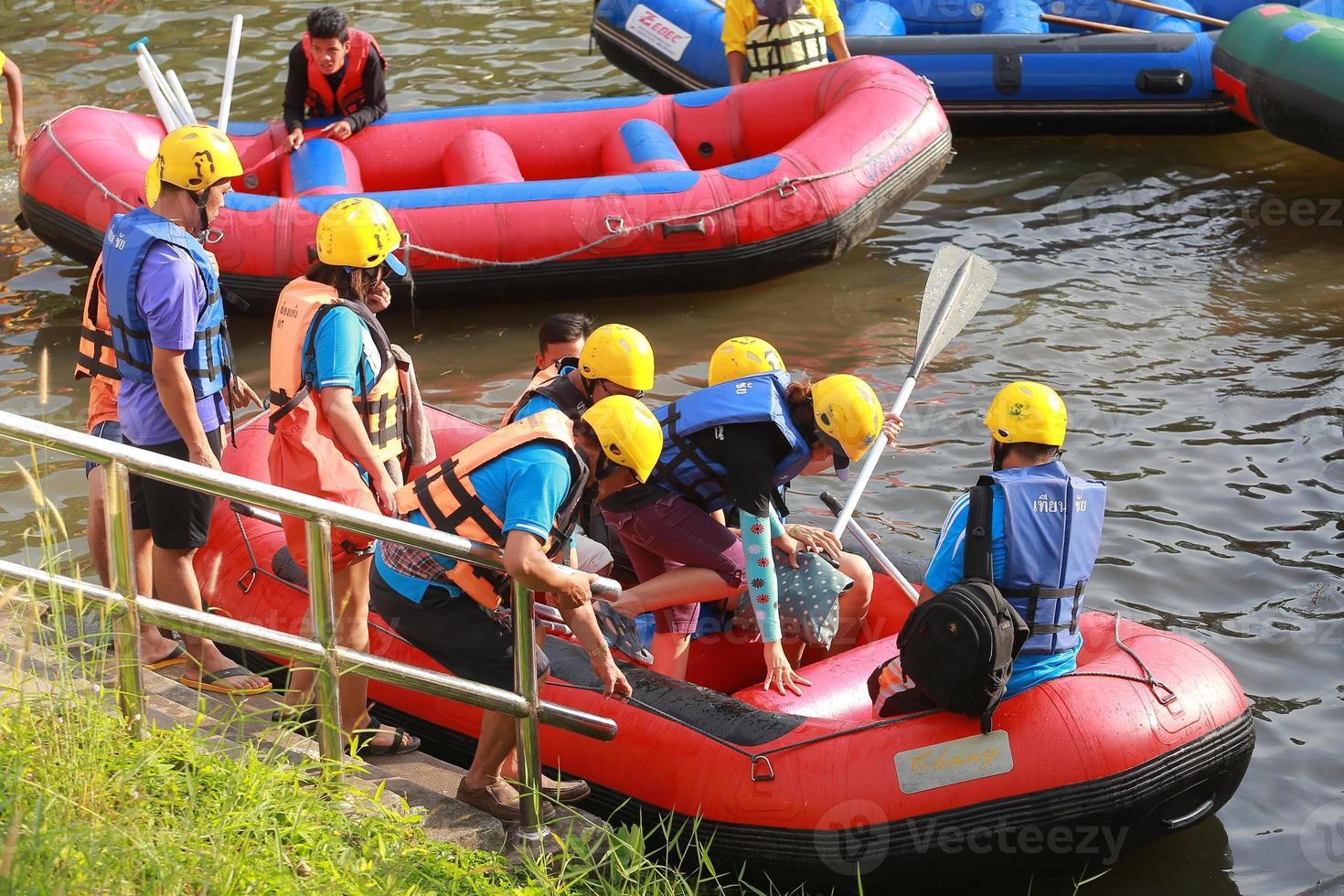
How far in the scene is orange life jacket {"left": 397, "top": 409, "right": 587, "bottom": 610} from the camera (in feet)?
10.9

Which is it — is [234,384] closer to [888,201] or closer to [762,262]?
[762,262]

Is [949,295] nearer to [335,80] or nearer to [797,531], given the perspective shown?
[797,531]

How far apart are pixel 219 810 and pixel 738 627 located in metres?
2.09

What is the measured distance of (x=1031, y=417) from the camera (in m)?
4.00

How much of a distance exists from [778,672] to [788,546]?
0.40m

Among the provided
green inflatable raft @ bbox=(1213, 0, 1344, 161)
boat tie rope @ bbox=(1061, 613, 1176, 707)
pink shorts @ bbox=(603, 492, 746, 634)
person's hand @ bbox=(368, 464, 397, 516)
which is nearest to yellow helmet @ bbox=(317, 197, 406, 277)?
person's hand @ bbox=(368, 464, 397, 516)

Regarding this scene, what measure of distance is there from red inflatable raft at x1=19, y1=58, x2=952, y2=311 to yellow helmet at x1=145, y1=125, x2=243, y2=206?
11.0ft

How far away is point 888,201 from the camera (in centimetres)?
805

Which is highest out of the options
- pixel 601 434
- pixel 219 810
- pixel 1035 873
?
pixel 601 434

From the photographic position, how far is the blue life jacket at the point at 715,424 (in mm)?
4234

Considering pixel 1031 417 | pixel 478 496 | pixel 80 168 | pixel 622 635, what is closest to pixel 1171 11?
pixel 1031 417

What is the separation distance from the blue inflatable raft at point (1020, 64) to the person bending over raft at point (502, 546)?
6.73 m

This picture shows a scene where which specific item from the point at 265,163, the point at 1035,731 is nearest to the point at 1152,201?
the point at 265,163

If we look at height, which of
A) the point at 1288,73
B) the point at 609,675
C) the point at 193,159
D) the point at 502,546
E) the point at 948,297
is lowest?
the point at 609,675
